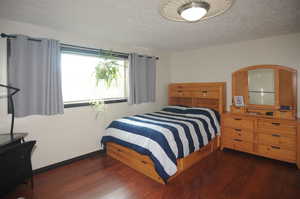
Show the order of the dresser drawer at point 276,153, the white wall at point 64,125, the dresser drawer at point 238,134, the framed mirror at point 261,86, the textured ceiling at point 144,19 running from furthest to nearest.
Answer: the framed mirror at point 261,86 → the dresser drawer at point 238,134 → the dresser drawer at point 276,153 → the white wall at point 64,125 → the textured ceiling at point 144,19

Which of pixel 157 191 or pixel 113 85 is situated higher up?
pixel 113 85

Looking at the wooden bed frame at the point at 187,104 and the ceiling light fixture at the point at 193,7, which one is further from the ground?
the ceiling light fixture at the point at 193,7

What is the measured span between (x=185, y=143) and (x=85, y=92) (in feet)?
6.58

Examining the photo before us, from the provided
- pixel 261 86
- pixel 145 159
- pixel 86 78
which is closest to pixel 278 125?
pixel 261 86

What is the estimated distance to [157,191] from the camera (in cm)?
208

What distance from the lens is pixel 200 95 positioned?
3.95 meters

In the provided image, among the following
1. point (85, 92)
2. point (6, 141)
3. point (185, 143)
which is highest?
point (85, 92)

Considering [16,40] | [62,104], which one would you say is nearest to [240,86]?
[62,104]

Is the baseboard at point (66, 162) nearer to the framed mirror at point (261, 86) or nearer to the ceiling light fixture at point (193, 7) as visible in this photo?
the ceiling light fixture at point (193, 7)

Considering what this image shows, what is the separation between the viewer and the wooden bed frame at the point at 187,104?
2.48 meters

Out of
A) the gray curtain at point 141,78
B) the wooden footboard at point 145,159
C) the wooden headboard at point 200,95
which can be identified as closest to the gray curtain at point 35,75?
the wooden footboard at point 145,159

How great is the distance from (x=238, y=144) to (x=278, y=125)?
0.75 metres

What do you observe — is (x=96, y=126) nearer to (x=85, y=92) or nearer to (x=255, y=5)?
(x=85, y=92)

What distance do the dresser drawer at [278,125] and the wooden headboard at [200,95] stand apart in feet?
2.59
